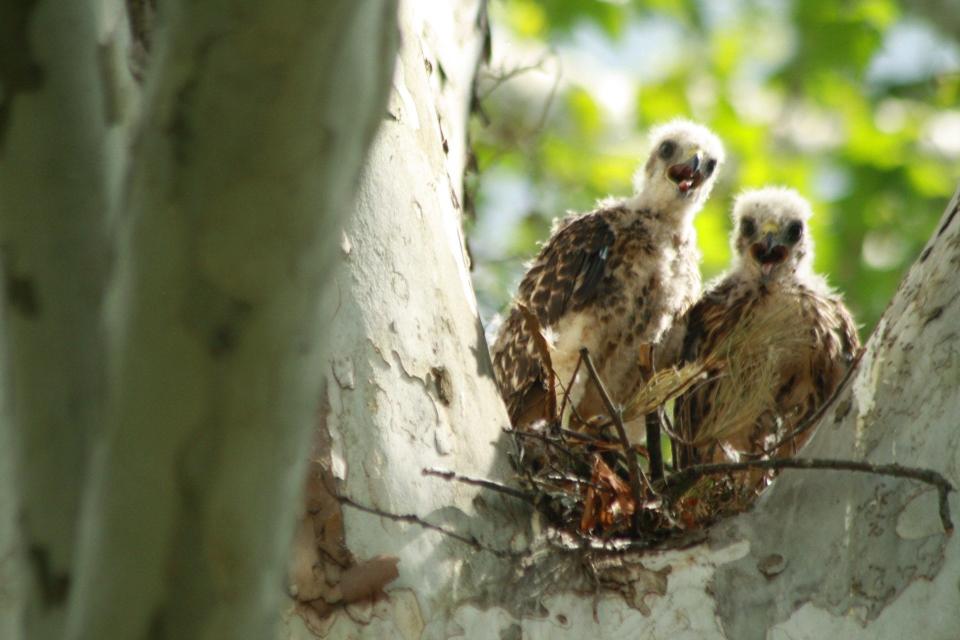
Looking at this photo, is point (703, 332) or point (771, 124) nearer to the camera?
point (703, 332)

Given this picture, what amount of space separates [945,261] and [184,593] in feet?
5.84

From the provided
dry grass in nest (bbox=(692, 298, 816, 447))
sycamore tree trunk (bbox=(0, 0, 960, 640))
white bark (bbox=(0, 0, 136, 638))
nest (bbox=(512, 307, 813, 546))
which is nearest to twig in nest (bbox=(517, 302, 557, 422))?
nest (bbox=(512, 307, 813, 546))

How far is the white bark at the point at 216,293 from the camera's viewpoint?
4.59 ft

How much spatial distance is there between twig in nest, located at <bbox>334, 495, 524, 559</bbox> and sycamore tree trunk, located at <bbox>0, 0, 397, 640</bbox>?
1099mm

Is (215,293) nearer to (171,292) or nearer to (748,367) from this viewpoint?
(171,292)

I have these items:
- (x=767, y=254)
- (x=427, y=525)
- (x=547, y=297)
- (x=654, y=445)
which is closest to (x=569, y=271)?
(x=547, y=297)

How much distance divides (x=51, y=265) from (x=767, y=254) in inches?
146

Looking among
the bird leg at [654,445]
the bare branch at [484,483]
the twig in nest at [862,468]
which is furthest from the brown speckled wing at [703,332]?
the bare branch at [484,483]

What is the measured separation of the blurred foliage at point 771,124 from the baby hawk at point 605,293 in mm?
1715

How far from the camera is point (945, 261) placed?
8.77ft

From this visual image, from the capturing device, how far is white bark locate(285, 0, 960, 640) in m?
2.54

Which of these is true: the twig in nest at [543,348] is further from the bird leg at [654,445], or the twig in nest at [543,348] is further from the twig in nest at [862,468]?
the twig in nest at [862,468]

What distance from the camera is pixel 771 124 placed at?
9.34m

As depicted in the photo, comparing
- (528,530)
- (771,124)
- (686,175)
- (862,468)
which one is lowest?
(862,468)
